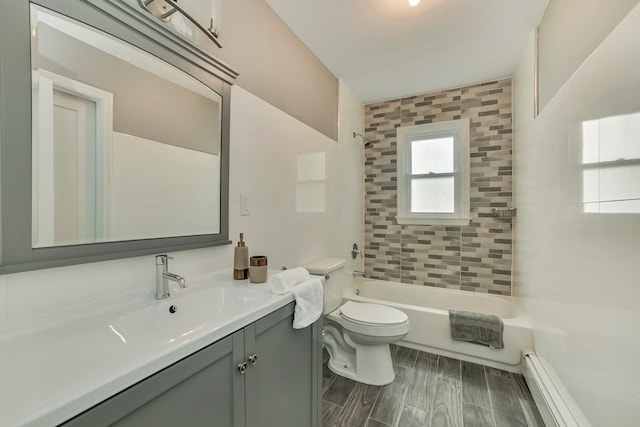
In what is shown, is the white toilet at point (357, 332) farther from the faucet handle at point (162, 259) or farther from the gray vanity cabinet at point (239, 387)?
the faucet handle at point (162, 259)

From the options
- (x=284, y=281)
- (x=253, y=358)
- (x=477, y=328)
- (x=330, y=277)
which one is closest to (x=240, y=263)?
(x=284, y=281)

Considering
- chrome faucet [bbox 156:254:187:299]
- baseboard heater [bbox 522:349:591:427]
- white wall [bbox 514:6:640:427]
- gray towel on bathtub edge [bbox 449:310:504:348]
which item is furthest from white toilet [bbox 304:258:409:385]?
chrome faucet [bbox 156:254:187:299]

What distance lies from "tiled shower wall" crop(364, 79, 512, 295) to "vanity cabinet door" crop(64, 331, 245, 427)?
8.45 ft

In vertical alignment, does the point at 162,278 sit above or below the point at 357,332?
above

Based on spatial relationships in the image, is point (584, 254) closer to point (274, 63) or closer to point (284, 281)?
point (284, 281)

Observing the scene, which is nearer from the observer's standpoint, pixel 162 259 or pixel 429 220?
pixel 162 259

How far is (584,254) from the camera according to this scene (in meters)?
1.31

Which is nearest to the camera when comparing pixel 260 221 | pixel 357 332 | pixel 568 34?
pixel 568 34

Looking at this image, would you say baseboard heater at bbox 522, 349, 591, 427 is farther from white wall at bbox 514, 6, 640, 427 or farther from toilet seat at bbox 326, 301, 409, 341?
toilet seat at bbox 326, 301, 409, 341

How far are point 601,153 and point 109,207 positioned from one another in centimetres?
200

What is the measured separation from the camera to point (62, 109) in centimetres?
86

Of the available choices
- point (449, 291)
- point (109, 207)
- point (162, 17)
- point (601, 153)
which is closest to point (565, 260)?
point (601, 153)

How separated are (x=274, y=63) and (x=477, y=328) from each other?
2.55 meters

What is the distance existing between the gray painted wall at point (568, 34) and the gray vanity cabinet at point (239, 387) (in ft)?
5.88
